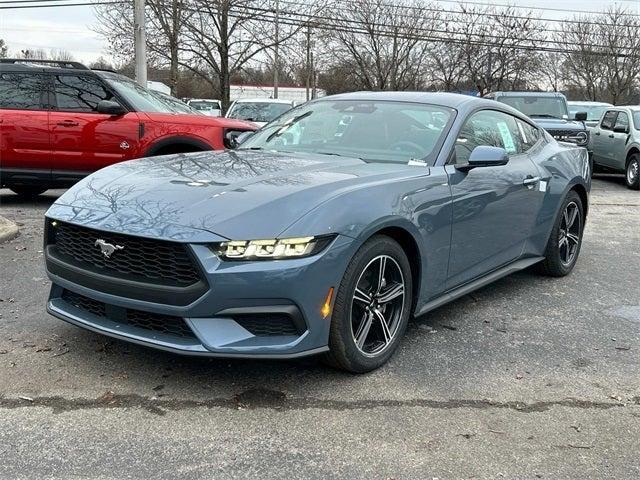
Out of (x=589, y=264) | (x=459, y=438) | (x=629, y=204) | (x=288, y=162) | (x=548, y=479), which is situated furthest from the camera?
(x=629, y=204)

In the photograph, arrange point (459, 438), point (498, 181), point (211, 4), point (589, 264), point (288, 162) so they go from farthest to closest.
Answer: point (211, 4)
point (589, 264)
point (498, 181)
point (288, 162)
point (459, 438)

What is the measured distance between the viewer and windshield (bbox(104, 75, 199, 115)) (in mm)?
7953

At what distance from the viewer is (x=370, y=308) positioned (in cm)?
339

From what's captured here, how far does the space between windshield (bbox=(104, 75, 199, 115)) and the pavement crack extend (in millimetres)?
5530

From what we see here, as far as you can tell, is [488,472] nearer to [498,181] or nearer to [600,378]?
[600,378]

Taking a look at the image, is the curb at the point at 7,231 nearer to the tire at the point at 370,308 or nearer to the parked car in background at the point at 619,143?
the tire at the point at 370,308

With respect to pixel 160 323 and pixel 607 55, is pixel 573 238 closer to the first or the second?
pixel 160 323

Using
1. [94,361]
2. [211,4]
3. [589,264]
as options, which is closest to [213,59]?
[211,4]

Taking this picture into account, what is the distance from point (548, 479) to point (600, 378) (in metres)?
1.19

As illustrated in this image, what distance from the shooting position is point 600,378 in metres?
3.52

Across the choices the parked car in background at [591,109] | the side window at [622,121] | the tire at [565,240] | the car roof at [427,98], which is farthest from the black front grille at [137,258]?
the parked car in background at [591,109]

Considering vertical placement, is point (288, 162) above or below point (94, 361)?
above

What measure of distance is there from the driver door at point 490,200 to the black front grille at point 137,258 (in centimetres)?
174

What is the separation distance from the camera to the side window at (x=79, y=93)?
25.8 feet
